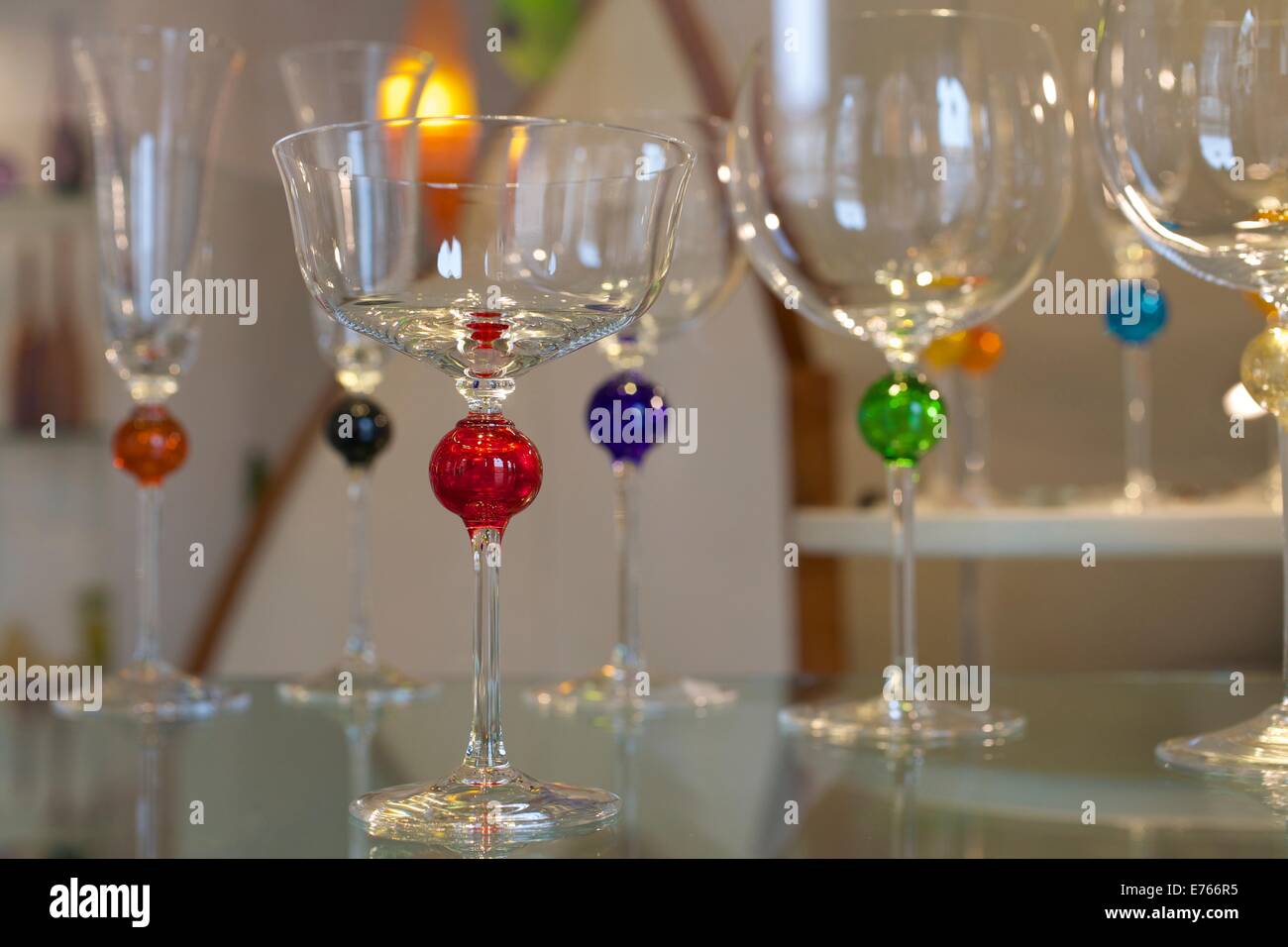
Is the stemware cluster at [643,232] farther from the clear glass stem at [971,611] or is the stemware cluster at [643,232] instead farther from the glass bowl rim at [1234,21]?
the clear glass stem at [971,611]

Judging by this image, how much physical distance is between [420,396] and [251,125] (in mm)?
625

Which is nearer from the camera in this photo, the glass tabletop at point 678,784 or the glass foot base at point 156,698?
the glass tabletop at point 678,784

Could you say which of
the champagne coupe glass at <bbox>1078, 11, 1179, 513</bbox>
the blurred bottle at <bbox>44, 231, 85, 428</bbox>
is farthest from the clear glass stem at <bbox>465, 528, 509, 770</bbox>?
the blurred bottle at <bbox>44, 231, 85, 428</bbox>

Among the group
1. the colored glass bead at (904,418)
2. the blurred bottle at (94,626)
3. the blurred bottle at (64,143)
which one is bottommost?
the blurred bottle at (94,626)

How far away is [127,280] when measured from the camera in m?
0.98

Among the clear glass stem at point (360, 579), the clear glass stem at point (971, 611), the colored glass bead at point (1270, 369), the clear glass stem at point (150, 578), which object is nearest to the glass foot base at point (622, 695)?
the clear glass stem at point (360, 579)

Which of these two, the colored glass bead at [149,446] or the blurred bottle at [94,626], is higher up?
the colored glass bead at [149,446]

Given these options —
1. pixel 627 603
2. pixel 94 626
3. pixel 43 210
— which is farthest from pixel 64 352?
pixel 627 603

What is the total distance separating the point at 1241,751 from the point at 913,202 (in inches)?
12.8

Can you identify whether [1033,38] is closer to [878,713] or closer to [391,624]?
[878,713]

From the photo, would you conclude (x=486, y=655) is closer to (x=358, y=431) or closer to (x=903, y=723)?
(x=903, y=723)

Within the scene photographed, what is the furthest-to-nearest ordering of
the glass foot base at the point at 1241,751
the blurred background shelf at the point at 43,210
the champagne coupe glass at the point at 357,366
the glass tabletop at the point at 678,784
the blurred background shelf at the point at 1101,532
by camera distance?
1. the blurred background shelf at the point at 43,210
2. the blurred background shelf at the point at 1101,532
3. the champagne coupe glass at the point at 357,366
4. the glass foot base at the point at 1241,751
5. the glass tabletop at the point at 678,784

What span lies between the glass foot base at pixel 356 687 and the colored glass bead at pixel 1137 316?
1253 mm

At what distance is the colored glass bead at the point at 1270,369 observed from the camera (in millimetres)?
668
